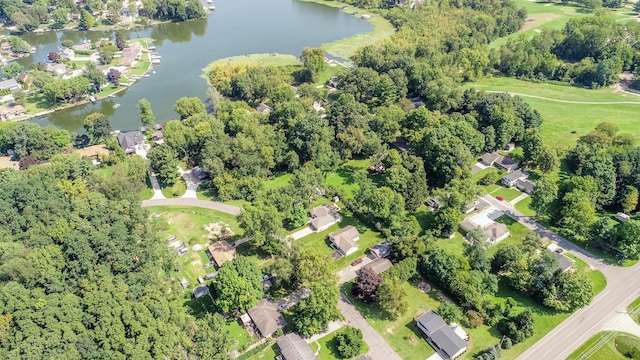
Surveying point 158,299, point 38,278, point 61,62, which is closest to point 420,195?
point 158,299

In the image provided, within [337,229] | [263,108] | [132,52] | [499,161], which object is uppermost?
[132,52]

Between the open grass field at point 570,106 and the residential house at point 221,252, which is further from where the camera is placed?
the open grass field at point 570,106

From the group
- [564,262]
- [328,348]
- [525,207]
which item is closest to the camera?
[328,348]

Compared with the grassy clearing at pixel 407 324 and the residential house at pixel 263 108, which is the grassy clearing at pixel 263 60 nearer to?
the residential house at pixel 263 108

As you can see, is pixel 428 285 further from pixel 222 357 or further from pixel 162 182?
pixel 162 182

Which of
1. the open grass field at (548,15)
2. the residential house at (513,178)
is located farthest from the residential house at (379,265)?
the open grass field at (548,15)

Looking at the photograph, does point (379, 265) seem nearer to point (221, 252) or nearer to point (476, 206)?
point (476, 206)

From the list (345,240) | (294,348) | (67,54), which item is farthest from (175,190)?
(67,54)

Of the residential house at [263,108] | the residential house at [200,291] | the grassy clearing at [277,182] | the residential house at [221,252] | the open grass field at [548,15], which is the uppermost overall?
the open grass field at [548,15]
